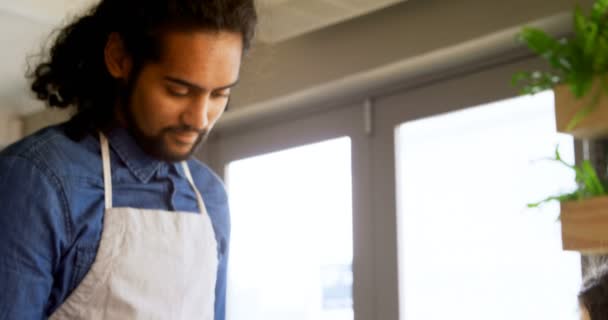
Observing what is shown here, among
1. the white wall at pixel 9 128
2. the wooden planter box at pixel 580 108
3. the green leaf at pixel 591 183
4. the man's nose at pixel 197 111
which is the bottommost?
the man's nose at pixel 197 111

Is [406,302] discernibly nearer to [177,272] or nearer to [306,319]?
[306,319]

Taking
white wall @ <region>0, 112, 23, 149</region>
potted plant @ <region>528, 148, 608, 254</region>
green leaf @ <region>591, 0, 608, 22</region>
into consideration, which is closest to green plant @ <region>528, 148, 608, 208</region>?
potted plant @ <region>528, 148, 608, 254</region>

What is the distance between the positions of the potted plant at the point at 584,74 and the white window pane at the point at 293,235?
3.74ft

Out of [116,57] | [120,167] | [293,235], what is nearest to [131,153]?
[120,167]

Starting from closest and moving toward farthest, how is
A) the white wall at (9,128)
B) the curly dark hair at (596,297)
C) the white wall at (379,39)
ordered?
the curly dark hair at (596,297) → the white wall at (379,39) → the white wall at (9,128)

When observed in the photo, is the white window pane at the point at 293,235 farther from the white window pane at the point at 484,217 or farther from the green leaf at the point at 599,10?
the green leaf at the point at 599,10

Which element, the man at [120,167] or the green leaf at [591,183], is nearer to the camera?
the man at [120,167]

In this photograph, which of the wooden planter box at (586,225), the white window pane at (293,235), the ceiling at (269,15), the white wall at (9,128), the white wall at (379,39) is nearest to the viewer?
the wooden planter box at (586,225)

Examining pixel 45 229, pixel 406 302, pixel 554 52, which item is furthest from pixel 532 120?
pixel 45 229

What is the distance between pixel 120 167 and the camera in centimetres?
122

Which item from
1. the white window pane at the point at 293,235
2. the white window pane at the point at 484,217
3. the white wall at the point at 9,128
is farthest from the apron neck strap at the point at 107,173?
the white wall at the point at 9,128

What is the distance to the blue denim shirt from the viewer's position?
1030 mm

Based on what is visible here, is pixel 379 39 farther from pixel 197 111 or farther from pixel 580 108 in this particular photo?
pixel 197 111

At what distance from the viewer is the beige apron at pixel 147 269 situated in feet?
3.74
